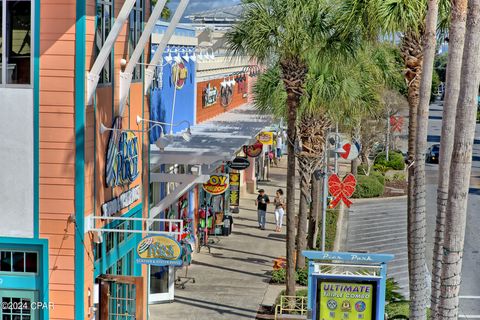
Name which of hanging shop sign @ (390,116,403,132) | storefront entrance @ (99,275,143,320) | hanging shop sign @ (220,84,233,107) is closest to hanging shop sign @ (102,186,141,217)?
storefront entrance @ (99,275,143,320)

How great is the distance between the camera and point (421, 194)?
18.5m

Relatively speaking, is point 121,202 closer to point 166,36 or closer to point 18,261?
point 18,261

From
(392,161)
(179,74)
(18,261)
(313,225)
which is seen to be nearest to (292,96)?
(179,74)

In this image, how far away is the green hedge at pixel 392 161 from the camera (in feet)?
203

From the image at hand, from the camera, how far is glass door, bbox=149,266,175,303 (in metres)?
26.0

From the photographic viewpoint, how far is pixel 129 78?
64.7ft

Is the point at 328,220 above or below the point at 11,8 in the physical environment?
below

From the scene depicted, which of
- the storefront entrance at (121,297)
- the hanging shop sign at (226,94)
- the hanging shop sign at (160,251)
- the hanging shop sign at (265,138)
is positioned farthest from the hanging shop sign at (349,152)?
the hanging shop sign at (160,251)

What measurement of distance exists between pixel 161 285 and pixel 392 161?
38016 millimetres

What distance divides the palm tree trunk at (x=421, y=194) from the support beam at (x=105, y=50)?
17.7ft

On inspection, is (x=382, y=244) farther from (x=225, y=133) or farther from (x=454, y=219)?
(x=454, y=219)

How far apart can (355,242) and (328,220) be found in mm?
2463

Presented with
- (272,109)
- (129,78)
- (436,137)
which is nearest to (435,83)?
(436,137)

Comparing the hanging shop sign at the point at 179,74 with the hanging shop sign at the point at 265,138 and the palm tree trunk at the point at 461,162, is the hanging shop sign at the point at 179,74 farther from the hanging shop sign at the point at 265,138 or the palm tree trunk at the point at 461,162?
the palm tree trunk at the point at 461,162
